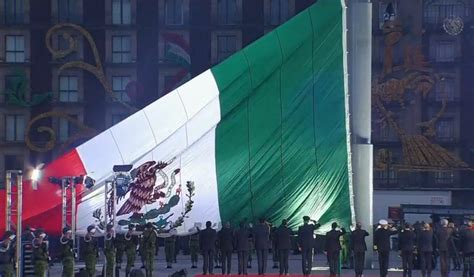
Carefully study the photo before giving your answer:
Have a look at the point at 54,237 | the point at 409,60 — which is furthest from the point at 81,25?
the point at 54,237

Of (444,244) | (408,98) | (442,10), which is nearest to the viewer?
(444,244)

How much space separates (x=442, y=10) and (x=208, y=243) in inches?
1450

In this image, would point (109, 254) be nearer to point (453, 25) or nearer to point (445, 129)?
point (445, 129)

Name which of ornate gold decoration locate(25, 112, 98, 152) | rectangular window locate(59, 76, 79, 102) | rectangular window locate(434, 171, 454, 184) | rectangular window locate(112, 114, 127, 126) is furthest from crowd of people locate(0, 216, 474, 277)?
rectangular window locate(59, 76, 79, 102)

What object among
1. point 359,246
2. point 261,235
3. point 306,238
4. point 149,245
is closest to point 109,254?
point 149,245

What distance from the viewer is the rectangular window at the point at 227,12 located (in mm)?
66188

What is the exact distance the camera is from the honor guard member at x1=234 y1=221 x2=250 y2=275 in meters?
32.4

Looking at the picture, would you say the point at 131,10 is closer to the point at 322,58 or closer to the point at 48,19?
the point at 48,19

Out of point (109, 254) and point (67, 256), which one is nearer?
point (67, 256)

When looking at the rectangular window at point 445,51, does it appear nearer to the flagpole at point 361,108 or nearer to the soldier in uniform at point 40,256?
the flagpole at point 361,108

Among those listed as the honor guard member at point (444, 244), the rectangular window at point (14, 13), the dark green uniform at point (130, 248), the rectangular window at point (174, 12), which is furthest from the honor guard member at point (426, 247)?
the rectangular window at point (14, 13)

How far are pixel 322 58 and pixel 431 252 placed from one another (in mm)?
6873

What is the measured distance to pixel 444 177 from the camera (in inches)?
2598

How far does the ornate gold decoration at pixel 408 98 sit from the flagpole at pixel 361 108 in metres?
30.6
